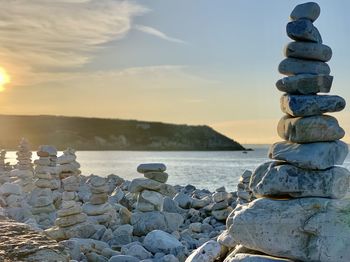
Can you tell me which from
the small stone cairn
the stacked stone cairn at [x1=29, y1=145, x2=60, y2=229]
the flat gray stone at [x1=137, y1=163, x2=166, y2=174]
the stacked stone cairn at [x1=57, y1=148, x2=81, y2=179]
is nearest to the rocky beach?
the small stone cairn

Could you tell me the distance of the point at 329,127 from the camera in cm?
838

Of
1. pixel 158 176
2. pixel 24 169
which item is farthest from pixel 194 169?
pixel 158 176

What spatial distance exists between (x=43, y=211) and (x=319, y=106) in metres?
10.9

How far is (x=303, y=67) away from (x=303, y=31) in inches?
19.0

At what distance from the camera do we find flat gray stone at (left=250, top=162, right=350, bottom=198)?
8.27m

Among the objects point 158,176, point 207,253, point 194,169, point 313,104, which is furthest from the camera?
point 194,169

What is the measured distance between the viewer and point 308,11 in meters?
8.60

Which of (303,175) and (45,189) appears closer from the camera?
(303,175)

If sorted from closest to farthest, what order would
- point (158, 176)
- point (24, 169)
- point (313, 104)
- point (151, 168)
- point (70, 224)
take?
point (313, 104) < point (70, 224) < point (151, 168) < point (158, 176) < point (24, 169)

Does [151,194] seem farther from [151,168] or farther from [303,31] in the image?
A: [303,31]

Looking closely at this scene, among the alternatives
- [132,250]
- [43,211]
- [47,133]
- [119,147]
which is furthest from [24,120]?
[132,250]

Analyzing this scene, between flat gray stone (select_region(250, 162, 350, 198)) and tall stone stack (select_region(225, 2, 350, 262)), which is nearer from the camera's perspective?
tall stone stack (select_region(225, 2, 350, 262))

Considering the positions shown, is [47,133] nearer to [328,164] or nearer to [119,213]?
[119,213]

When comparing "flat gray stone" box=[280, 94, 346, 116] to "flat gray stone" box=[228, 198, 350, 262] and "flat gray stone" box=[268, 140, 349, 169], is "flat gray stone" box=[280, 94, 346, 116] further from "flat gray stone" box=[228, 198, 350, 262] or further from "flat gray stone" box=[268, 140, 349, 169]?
"flat gray stone" box=[228, 198, 350, 262]
